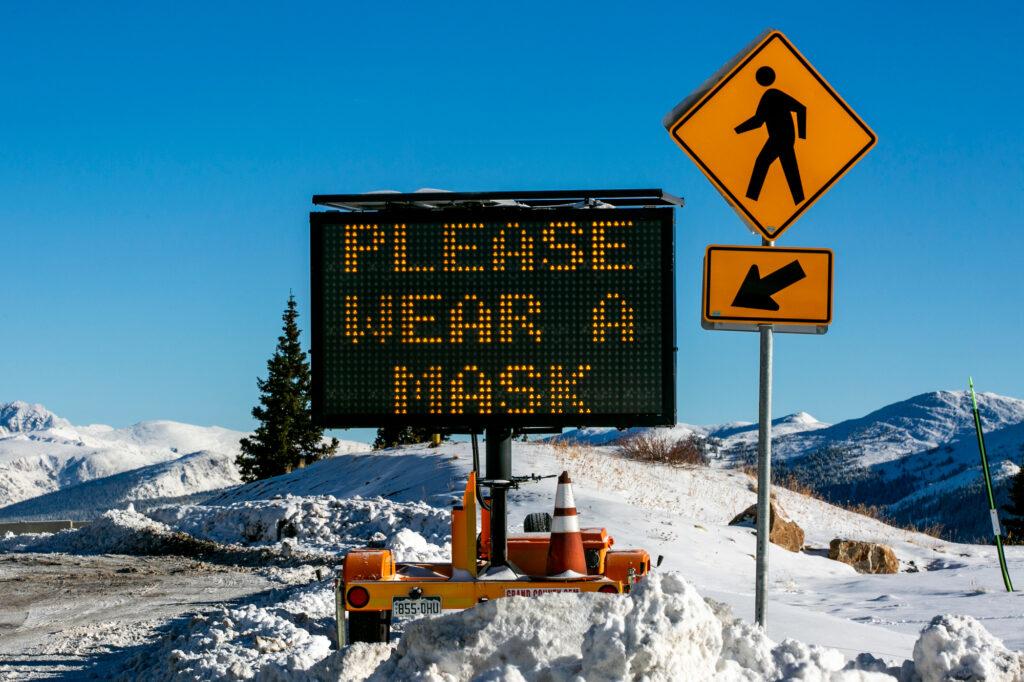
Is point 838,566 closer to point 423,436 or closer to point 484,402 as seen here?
point 484,402

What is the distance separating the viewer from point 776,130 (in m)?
6.78

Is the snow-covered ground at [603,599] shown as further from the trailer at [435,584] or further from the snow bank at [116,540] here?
the trailer at [435,584]

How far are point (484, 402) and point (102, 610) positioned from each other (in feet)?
30.4

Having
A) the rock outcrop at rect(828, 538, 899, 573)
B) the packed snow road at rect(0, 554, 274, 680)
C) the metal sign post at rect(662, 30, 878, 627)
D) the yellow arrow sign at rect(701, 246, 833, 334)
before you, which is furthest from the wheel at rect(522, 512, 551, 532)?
the rock outcrop at rect(828, 538, 899, 573)

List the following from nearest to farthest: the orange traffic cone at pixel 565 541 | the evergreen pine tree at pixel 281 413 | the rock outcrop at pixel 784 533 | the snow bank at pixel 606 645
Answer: the snow bank at pixel 606 645 < the orange traffic cone at pixel 565 541 < the rock outcrop at pixel 784 533 < the evergreen pine tree at pixel 281 413

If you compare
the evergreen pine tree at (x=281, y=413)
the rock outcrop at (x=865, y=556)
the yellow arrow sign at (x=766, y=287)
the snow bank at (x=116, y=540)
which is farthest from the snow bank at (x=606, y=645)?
the evergreen pine tree at (x=281, y=413)

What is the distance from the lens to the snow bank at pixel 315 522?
22.8m

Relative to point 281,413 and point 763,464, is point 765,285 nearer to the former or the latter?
point 763,464

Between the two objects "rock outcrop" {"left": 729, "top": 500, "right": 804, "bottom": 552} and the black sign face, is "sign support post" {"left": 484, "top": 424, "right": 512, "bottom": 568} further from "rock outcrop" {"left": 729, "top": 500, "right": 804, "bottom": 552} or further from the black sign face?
"rock outcrop" {"left": 729, "top": 500, "right": 804, "bottom": 552}

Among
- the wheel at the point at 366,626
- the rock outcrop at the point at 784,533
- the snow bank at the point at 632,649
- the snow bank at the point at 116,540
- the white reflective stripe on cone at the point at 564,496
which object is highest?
the white reflective stripe on cone at the point at 564,496

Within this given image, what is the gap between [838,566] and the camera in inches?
814

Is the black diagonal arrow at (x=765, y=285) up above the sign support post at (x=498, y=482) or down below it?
above

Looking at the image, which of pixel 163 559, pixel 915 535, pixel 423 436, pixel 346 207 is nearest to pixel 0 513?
pixel 423 436

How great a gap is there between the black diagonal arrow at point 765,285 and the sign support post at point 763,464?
133mm
